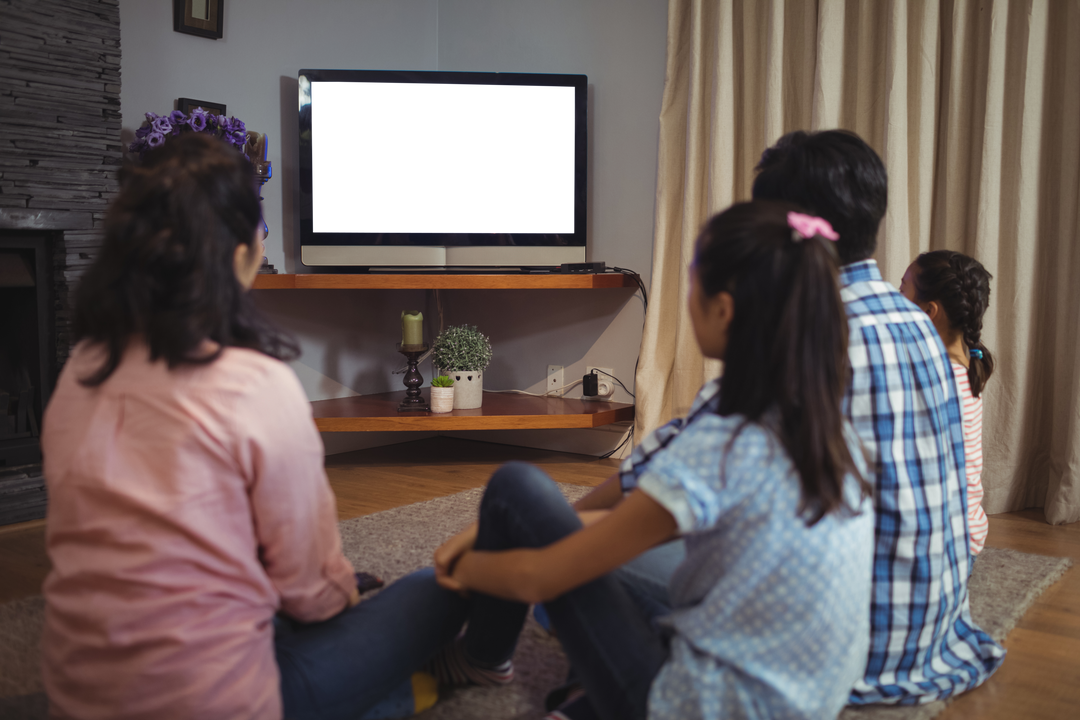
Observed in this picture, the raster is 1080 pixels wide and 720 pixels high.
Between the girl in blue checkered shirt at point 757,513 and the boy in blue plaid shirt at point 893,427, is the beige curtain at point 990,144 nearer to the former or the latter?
the boy in blue plaid shirt at point 893,427

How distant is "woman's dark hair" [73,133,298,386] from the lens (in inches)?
30.0

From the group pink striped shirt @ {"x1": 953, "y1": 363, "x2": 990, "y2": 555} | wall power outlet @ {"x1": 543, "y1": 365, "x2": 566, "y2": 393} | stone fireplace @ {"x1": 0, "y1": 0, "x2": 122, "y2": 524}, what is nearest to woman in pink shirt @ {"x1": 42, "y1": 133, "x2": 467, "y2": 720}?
pink striped shirt @ {"x1": 953, "y1": 363, "x2": 990, "y2": 555}

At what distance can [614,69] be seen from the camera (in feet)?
9.59

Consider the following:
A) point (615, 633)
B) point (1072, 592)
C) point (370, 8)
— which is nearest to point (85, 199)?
point (370, 8)

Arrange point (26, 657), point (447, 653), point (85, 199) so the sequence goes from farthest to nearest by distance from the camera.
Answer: point (85, 199), point (26, 657), point (447, 653)

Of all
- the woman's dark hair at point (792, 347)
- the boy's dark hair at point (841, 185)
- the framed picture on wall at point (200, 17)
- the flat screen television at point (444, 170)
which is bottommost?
the woman's dark hair at point (792, 347)

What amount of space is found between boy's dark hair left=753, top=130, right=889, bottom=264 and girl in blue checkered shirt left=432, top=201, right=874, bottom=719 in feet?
0.79

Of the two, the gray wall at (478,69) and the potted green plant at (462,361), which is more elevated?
the gray wall at (478,69)

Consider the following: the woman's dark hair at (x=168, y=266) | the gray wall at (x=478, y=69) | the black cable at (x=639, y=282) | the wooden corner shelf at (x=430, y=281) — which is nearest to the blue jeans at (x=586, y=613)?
the woman's dark hair at (x=168, y=266)

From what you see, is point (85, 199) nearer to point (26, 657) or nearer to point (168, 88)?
point (168, 88)

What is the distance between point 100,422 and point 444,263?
7.24 feet

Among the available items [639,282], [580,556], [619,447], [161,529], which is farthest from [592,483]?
[161,529]

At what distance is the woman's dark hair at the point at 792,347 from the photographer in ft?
2.56

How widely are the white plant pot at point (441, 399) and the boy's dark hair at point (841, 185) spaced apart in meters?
1.79
